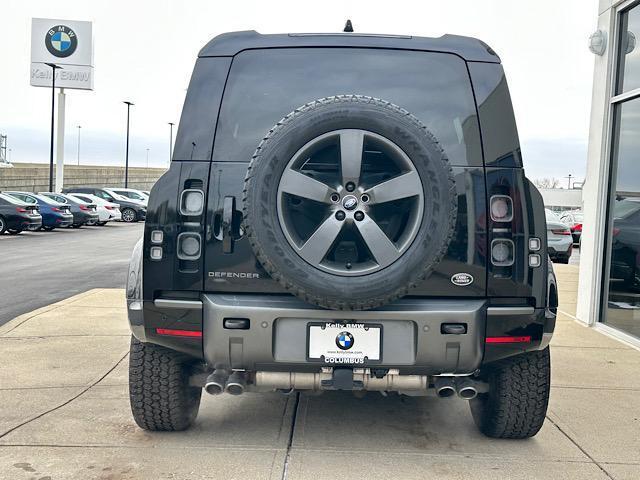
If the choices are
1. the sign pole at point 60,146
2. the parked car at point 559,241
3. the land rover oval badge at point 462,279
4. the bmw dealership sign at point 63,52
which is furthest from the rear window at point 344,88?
the bmw dealership sign at point 63,52

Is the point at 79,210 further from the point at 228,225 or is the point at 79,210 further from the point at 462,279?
the point at 462,279

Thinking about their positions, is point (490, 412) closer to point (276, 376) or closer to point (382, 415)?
point (382, 415)

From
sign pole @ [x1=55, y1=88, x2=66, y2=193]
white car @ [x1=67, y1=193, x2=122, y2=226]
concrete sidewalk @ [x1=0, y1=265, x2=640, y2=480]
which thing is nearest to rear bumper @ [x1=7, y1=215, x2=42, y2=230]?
white car @ [x1=67, y1=193, x2=122, y2=226]

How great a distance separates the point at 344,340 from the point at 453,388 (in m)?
0.61

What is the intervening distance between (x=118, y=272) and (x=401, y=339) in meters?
10.3

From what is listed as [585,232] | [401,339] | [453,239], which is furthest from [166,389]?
[585,232]

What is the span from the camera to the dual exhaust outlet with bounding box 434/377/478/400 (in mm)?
3443

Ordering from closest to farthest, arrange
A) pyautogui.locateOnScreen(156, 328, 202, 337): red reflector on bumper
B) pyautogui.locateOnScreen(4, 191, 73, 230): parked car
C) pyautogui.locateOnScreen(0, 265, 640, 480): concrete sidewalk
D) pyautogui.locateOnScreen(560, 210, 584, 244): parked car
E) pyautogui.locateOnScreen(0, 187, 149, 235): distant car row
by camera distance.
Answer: pyautogui.locateOnScreen(156, 328, 202, 337): red reflector on bumper < pyautogui.locateOnScreen(0, 265, 640, 480): concrete sidewalk < pyautogui.locateOnScreen(0, 187, 149, 235): distant car row < pyautogui.locateOnScreen(560, 210, 584, 244): parked car < pyautogui.locateOnScreen(4, 191, 73, 230): parked car

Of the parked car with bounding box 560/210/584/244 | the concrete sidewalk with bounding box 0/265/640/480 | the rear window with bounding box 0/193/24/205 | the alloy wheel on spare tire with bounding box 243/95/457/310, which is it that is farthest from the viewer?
the parked car with bounding box 560/210/584/244

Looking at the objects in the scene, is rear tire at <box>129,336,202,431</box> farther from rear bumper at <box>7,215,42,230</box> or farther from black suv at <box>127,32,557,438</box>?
rear bumper at <box>7,215,42,230</box>

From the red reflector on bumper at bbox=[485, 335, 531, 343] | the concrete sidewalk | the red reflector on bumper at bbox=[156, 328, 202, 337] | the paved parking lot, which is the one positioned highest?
the red reflector on bumper at bbox=[485, 335, 531, 343]

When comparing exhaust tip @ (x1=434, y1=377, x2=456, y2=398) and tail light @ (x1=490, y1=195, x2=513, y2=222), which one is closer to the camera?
tail light @ (x1=490, y1=195, x2=513, y2=222)

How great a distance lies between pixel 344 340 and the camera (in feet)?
10.8

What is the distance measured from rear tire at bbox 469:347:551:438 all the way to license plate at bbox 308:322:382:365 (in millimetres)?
786
